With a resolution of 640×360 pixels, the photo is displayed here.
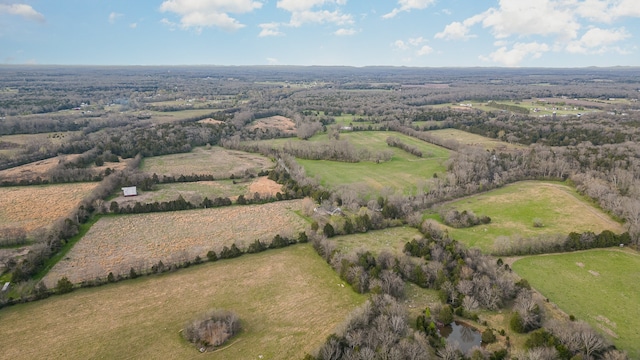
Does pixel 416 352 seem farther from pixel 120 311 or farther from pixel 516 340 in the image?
pixel 120 311

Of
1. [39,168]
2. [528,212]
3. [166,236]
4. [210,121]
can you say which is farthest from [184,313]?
[210,121]

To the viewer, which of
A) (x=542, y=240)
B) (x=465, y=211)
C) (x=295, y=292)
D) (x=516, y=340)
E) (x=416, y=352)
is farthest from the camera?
(x=465, y=211)

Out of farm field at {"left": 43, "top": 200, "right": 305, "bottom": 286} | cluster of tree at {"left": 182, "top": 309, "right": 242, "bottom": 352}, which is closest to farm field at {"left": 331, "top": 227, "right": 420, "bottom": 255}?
farm field at {"left": 43, "top": 200, "right": 305, "bottom": 286}

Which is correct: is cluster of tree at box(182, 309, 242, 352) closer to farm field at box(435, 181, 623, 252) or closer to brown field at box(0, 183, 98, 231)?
farm field at box(435, 181, 623, 252)

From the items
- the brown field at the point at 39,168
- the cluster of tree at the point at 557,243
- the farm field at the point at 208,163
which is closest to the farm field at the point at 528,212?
the cluster of tree at the point at 557,243

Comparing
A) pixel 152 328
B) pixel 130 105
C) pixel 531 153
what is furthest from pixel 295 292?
pixel 130 105

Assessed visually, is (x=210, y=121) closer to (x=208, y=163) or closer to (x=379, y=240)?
(x=208, y=163)

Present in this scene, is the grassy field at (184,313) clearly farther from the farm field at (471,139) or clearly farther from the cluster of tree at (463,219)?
the farm field at (471,139)
